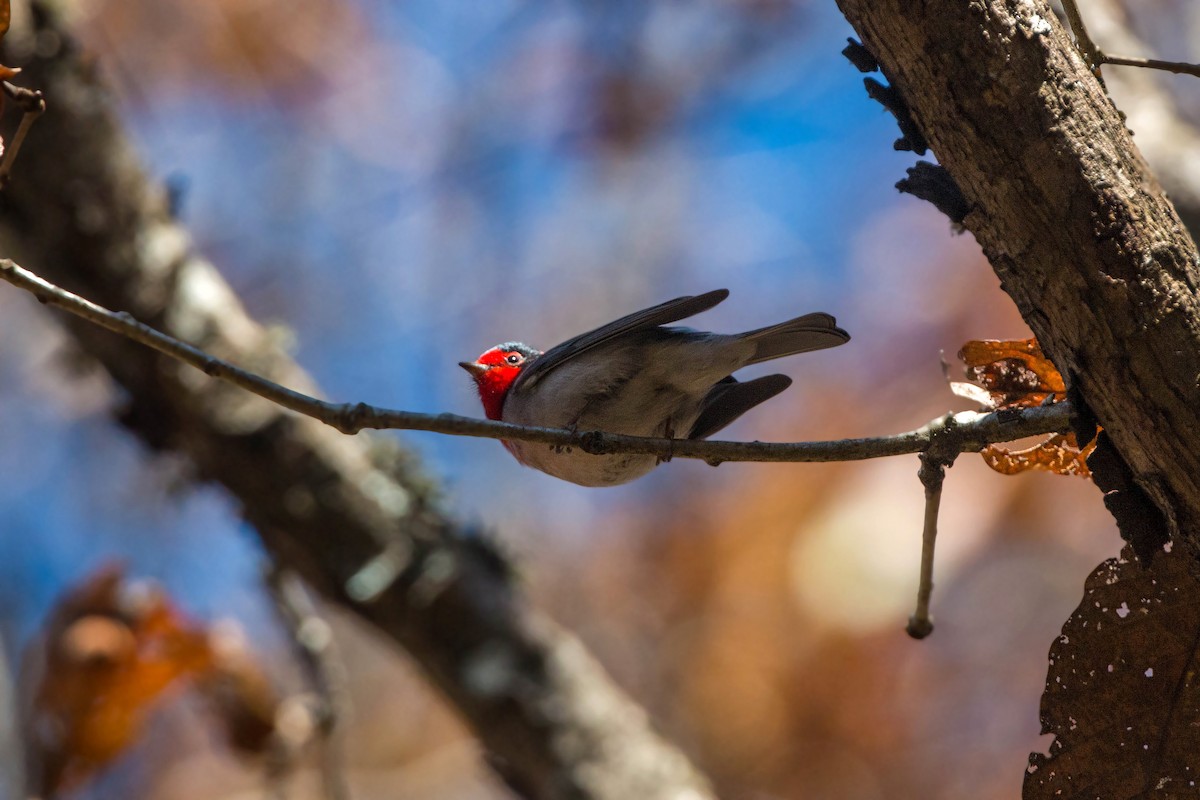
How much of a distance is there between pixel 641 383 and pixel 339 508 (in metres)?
2.22

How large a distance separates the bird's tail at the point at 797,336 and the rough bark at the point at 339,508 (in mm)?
2341

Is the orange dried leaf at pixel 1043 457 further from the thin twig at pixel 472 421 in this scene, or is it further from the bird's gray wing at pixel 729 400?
the bird's gray wing at pixel 729 400

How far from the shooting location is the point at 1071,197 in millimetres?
1623

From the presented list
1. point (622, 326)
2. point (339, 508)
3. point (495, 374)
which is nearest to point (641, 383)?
Answer: point (622, 326)

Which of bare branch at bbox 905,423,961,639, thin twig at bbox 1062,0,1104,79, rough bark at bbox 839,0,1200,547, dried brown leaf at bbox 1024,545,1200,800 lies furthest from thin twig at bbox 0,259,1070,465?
thin twig at bbox 1062,0,1104,79

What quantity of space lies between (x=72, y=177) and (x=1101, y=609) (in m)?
4.39

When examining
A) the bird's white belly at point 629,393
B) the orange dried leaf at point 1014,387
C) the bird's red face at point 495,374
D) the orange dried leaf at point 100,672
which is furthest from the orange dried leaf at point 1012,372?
the orange dried leaf at point 100,672

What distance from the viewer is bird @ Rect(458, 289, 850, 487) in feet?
9.42

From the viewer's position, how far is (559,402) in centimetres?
307

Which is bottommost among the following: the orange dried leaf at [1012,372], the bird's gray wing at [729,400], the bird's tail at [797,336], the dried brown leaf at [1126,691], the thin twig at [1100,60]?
the dried brown leaf at [1126,691]

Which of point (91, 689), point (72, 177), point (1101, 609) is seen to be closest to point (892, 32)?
point (1101, 609)

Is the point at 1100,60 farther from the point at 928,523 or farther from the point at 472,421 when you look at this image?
the point at 472,421

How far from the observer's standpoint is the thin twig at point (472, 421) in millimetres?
1709

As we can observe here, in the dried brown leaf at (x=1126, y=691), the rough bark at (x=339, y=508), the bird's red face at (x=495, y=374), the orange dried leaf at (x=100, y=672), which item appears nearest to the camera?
the dried brown leaf at (x=1126, y=691)
